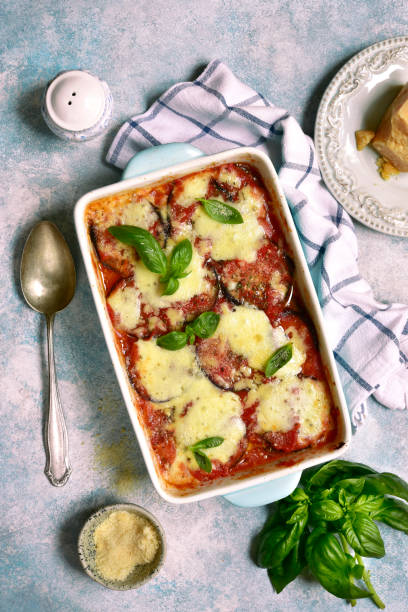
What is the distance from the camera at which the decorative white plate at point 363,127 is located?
7.68 feet

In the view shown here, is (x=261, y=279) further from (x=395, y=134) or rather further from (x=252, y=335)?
(x=395, y=134)

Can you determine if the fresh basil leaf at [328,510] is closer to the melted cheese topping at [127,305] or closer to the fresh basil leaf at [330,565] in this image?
the fresh basil leaf at [330,565]

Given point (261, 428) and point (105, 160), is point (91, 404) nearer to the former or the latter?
point (261, 428)

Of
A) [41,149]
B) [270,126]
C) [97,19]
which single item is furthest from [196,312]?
[97,19]

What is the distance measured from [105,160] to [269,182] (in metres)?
0.76

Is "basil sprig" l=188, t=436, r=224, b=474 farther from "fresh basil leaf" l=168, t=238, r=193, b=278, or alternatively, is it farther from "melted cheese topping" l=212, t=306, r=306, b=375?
"fresh basil leaf" l=168, t=238, r=193, b=278

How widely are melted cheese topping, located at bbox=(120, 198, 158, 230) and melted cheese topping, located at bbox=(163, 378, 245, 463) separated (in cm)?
59

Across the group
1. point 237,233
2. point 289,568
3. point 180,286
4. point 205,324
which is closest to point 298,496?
point 289,568

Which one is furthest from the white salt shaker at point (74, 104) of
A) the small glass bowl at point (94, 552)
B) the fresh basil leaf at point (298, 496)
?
the fresh basil leaf at point (298, 496)

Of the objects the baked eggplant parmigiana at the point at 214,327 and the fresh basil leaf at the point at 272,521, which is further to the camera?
the fresh basil leaf at the point at 272,521

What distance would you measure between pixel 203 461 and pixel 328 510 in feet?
1.87

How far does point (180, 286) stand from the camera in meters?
2.02

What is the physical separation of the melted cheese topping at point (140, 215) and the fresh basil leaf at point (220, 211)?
197 millimetres

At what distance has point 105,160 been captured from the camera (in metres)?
2.38
